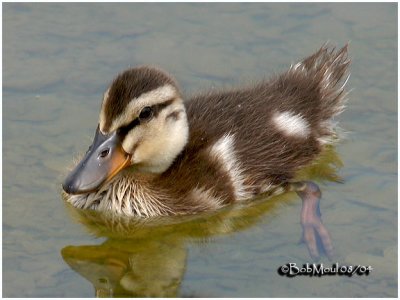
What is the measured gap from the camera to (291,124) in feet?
24.2

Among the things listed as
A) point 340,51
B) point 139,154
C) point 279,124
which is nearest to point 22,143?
point 139,154

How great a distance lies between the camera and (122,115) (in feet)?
21.4

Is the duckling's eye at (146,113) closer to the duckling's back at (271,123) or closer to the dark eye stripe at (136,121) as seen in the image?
the dark eye stripe at (136,121)

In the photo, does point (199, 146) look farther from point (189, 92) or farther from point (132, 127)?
point (189, 92)

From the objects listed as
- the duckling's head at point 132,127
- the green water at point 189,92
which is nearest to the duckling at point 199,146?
the duckling's head at point 132,127

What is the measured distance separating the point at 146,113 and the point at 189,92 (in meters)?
1.53

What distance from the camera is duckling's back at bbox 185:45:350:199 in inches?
277

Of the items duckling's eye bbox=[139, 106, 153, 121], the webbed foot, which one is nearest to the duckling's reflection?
the webbed foot

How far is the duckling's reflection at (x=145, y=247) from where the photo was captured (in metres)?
6.25

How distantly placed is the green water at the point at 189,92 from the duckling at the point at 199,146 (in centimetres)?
12

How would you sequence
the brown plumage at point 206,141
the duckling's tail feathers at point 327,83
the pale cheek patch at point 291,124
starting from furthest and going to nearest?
the duckling's tail feathers at point 327,83, the pale cheek patch at point 291,124, the brown plumage at point 206,141

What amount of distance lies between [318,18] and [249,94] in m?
1.98

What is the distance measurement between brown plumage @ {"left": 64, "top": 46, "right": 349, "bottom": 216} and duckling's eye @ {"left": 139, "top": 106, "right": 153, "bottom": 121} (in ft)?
0.05

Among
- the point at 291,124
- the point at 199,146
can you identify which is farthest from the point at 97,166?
the point at 291,124
